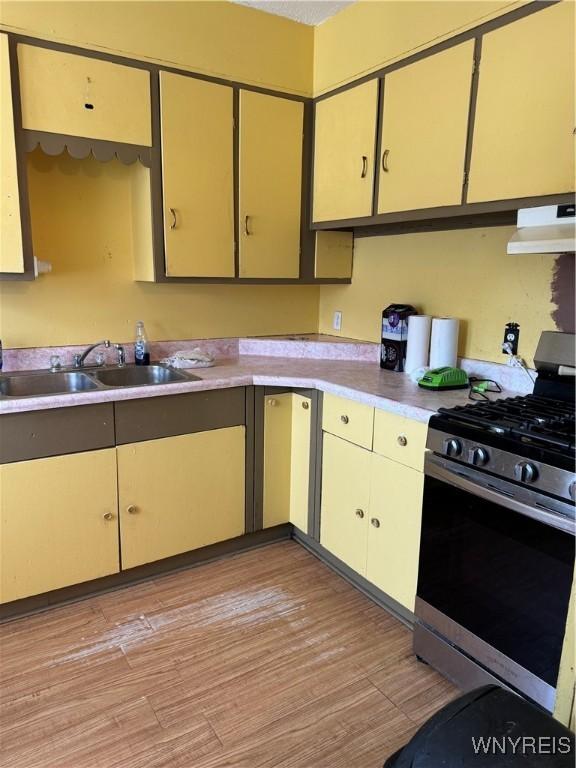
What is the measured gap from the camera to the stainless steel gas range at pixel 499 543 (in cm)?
153

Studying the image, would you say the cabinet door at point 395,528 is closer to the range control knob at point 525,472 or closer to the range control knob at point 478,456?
the range control knob at point 478,456

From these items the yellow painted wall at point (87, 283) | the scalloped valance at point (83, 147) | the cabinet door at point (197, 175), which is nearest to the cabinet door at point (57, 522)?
the yellow painted wall at point (87, 283)

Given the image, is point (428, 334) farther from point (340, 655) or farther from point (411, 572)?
point (340, 655)

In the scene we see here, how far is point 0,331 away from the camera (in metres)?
2.49

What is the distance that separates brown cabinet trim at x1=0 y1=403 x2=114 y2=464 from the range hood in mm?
1685

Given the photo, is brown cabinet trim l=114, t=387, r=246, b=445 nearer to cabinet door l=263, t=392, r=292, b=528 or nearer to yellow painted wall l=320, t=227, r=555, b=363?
cabinet door l=263, t=392, r=292, b=528

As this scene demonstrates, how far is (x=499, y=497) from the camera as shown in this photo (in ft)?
5.40

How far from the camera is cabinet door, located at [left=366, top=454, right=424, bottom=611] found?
6.67ft

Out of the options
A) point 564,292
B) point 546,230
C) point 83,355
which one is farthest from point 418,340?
point 83,355

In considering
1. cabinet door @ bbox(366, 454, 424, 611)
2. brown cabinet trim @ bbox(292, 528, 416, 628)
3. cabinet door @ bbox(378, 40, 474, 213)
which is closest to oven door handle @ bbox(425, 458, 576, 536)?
cabinet door @ bbox(366, 454, 424, 611)

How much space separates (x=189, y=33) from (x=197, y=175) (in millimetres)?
621

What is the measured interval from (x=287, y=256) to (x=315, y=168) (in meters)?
0.48

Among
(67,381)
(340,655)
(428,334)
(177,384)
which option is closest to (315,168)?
(428,334)

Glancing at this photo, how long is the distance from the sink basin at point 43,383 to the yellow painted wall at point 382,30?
74.6 inches
